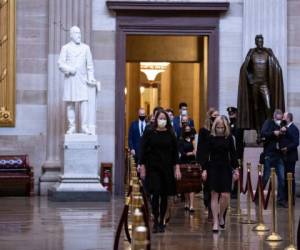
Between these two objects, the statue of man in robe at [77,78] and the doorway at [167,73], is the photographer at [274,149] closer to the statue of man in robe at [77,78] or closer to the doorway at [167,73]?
the statue of man in robe at [77,78]

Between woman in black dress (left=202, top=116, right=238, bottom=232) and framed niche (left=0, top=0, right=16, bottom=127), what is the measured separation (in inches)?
354

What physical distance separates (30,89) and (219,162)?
9153mm

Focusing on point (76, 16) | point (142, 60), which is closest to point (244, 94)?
point (76, 16)

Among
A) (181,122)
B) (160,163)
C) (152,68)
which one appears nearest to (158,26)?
(181,122)

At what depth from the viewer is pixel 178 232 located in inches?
564

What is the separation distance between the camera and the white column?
73.9 ft

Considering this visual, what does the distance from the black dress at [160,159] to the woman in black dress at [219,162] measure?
1.99 ft

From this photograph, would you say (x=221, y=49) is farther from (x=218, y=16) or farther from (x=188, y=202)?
(x=188, y=202)

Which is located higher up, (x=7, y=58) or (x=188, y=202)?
(x=7, y=58)

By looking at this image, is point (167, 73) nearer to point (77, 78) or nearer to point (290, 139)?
point (77, 78)

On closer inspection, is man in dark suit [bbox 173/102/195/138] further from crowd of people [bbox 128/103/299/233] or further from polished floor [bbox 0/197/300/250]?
crowd of people [bbox 128/103/299/233]

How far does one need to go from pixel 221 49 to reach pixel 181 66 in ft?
47.2

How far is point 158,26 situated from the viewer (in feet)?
74.5

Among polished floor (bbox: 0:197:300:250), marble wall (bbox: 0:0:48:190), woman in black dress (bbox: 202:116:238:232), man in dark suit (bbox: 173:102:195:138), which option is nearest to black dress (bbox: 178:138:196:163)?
man in dark suit (bbox: 173:102:195:138)
